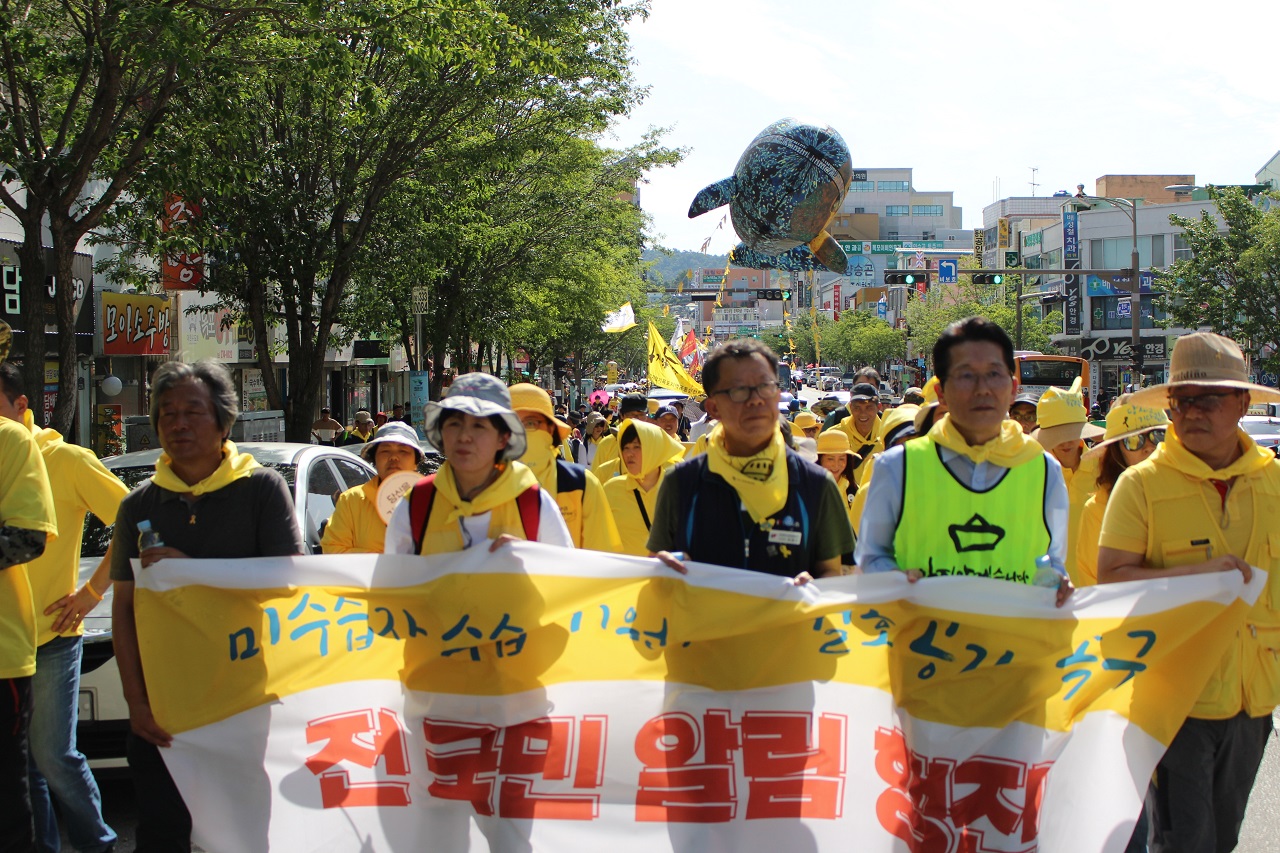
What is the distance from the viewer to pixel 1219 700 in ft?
11.9

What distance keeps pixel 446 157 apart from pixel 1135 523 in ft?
45.7

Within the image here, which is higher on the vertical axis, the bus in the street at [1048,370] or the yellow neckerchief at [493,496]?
the bus in the street at [1048,370]

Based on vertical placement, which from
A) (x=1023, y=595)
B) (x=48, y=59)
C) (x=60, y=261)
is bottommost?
(x=1023, y=595)

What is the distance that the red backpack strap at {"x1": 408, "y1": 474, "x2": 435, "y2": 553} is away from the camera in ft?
12.8

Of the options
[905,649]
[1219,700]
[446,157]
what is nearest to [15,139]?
[446,157]

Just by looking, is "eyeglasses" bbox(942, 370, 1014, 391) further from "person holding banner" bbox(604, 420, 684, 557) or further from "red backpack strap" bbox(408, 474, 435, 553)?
"person holding banner" bbox(604, 420, 684, 557)

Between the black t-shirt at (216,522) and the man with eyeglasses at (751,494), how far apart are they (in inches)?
51.6

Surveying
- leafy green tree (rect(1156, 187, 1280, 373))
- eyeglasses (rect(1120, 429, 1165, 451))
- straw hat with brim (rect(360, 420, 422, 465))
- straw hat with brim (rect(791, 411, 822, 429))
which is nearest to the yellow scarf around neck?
eyeglasses (rect(1120, 429, 1165, 451))

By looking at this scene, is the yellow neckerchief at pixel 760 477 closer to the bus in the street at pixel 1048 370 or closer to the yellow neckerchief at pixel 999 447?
the yellow neckerchief at pixel 999 447

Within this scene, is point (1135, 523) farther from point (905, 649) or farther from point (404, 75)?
point (404, 75)

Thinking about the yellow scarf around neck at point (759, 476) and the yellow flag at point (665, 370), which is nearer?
the yellow scarf around neck at point (759, 476)

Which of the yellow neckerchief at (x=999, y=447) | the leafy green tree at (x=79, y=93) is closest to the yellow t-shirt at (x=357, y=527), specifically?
the yellow neckerchief at (x=999, y=447)

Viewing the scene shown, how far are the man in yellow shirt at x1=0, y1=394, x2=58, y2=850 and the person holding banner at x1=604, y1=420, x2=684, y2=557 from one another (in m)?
3.12

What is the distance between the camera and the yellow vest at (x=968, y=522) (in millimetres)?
3447
